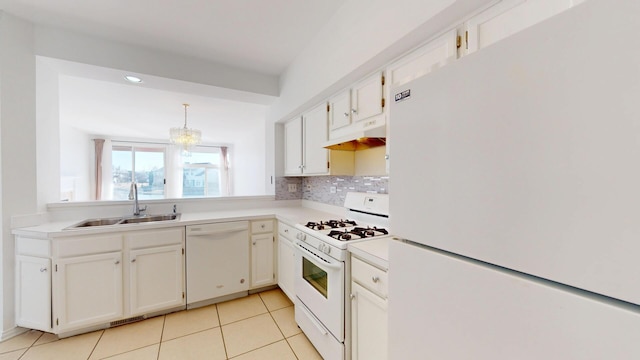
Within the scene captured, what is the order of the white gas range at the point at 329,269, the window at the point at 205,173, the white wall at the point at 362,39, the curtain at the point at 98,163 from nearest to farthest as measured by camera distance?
the white wall at the point at 362,39, the white gas range at the point at 329,269, the curtain at the point at 98,163, the window at the point at 205,173

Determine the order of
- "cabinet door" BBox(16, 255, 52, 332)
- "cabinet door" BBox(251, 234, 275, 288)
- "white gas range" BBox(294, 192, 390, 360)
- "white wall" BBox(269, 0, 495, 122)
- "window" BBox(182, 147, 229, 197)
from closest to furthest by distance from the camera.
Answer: "white wall" BBox(269, 0, 495, 122) < "white gas range" BBox(294, 192, 390, 360) < "cabinet door" BBox(16, 255, 52, 332) < "cabinet door" BBox(251, 234, 275, 288) < "window" BBox(182, 147, 229, 197)

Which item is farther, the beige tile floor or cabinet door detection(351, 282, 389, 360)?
the beige tile floor

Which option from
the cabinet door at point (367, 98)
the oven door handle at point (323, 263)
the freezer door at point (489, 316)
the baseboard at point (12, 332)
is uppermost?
the cabinet door at point (367, 98)

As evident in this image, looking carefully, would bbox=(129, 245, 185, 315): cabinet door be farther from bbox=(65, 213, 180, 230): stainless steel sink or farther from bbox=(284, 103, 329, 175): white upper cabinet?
bbox=(284, 103, 329, 175): white upper cabinet

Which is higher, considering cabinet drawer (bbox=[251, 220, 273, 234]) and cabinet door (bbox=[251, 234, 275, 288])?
cabinet drawer (bbox=[251, 220, 273, 234])

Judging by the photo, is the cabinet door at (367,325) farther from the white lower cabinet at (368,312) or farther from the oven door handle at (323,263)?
the oven door handle at (323,263)

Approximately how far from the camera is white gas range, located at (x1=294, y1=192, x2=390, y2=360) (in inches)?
57.3

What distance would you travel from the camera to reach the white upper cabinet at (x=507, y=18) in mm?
879

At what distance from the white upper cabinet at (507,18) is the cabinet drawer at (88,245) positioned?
2795mm

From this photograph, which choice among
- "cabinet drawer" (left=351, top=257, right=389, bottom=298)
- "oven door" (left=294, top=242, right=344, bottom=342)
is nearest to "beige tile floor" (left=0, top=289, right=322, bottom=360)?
"oven door" (left=294, top=242, right=344, bottom=342)

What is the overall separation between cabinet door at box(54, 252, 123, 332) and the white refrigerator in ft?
7.85

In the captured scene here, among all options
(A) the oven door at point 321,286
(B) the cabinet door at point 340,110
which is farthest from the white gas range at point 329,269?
(B) the cabinet door at point 340,110

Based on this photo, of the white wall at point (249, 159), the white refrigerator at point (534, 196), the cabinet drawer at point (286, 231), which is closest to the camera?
the white refrigerator at point (534, 196)

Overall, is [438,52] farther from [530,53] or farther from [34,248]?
[34,248]
